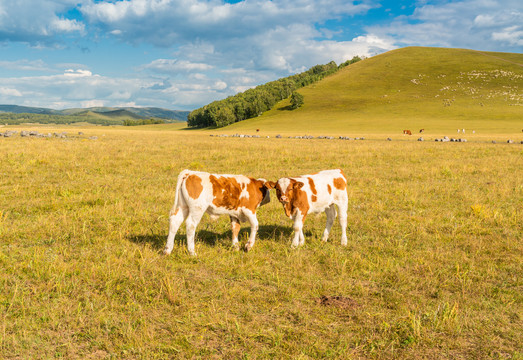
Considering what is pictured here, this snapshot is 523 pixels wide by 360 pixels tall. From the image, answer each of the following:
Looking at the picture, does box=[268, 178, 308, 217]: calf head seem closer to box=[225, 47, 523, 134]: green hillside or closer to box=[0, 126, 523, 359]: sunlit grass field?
box=[0, 126, 523, 359]: sunlit grass field

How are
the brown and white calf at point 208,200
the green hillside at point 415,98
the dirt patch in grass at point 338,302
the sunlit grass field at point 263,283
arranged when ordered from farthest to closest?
the green hillside at point 415,98 → the brown and white calf at point 208,200 → the dirt patch in grass at point 338,302 → the sunlit grass field at point 263,283

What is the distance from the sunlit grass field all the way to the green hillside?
61210 mm

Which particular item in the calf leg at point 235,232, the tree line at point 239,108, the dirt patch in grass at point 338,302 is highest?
the tree line at point 239,108

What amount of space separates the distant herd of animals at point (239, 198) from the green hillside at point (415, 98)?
62232 millimetres

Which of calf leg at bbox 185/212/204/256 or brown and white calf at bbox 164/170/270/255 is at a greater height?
brown and white calf at bbox 164/170/270/255

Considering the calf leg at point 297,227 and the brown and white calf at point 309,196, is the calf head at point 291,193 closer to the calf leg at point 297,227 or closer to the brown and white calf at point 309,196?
the brown and white calf at point 309,196

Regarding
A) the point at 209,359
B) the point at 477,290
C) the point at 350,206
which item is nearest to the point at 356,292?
the point at 477,290

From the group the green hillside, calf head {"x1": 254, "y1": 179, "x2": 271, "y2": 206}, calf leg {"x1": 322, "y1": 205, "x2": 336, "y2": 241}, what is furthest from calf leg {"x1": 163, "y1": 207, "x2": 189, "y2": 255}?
the green hillside

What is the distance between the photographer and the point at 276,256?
295 inches

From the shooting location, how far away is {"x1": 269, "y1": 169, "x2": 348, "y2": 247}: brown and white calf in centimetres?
786

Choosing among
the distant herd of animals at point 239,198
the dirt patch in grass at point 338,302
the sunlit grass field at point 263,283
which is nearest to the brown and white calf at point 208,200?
the distant herd of animals at point 239,198

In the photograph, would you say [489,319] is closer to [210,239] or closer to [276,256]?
[276,256]

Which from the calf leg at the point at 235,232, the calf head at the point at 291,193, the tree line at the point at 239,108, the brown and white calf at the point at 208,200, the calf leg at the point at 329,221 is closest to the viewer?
the brown and white calf at the point at 208,200

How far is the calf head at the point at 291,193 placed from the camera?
777cm
